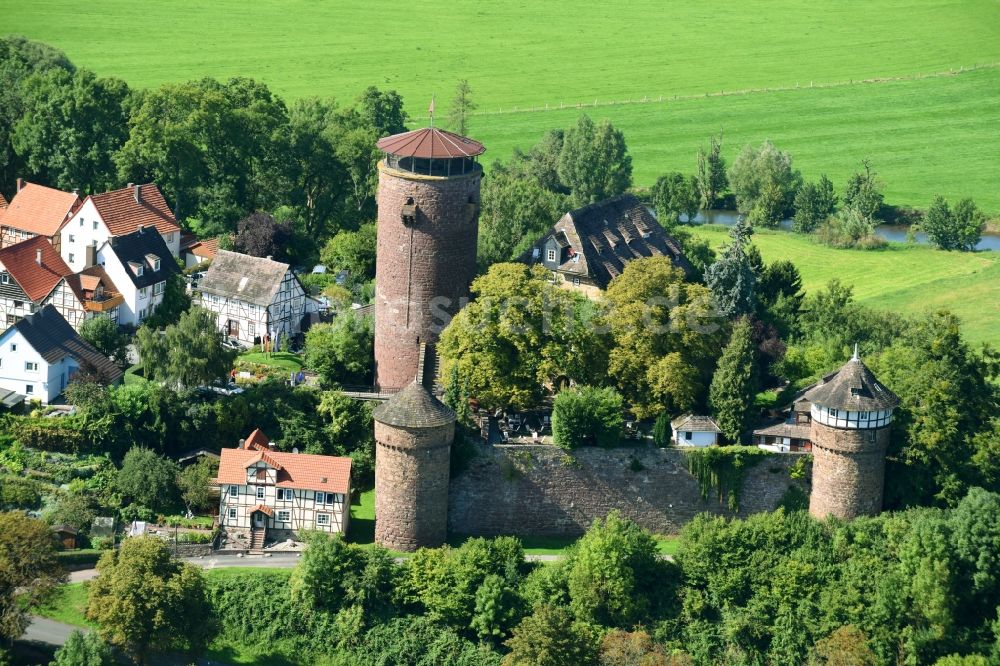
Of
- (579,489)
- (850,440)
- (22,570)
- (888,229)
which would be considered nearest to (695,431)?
(579,489)

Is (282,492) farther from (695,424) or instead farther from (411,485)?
(695,424)

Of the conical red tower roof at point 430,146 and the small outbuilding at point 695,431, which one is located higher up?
the conical red tower roof at point 430,146

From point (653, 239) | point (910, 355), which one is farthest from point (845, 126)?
point (910, 355)

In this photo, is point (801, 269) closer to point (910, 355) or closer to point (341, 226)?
point (341, 226)

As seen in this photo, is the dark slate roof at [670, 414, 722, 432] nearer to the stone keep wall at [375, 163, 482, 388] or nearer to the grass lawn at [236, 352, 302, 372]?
the stone keep wall at [375, 163, 482, 388]

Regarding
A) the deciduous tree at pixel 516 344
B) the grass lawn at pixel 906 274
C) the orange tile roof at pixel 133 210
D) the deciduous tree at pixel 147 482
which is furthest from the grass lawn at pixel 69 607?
the grass lawn at pixel 906 274

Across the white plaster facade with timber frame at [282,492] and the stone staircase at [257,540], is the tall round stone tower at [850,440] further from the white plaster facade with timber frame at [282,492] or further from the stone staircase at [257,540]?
the stone staircase at [257,540]

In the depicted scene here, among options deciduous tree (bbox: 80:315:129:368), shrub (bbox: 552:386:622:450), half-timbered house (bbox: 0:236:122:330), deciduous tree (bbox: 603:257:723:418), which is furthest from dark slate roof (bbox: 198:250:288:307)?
shrub (bbox: 552:386:622:450)
